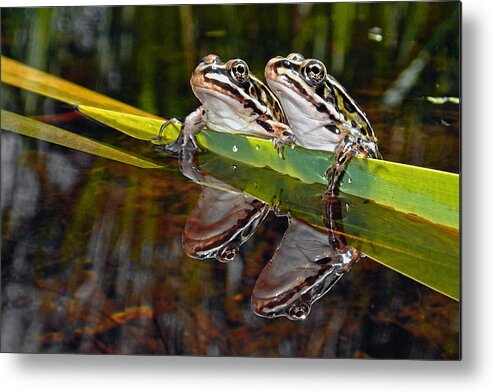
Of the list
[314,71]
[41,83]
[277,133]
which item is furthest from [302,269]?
[41,83]

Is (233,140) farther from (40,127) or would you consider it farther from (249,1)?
(40,127)

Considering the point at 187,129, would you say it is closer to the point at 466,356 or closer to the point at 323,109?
the point at 323,109

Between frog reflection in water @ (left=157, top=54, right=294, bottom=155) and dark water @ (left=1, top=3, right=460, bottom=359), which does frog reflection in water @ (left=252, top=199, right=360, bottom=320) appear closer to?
dark water @ (left=1, top=3, right=460, bottom=359)

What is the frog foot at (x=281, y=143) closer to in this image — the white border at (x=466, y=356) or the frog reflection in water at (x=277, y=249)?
the frog reflection in water at (x=277, y=249)

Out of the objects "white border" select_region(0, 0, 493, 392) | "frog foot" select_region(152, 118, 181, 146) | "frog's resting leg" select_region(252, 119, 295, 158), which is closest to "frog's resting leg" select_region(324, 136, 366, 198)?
"frog's resting leg" select_region(252, 119, 295, 158)

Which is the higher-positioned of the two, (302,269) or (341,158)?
(341,158)

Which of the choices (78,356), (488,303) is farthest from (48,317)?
(488,303)
